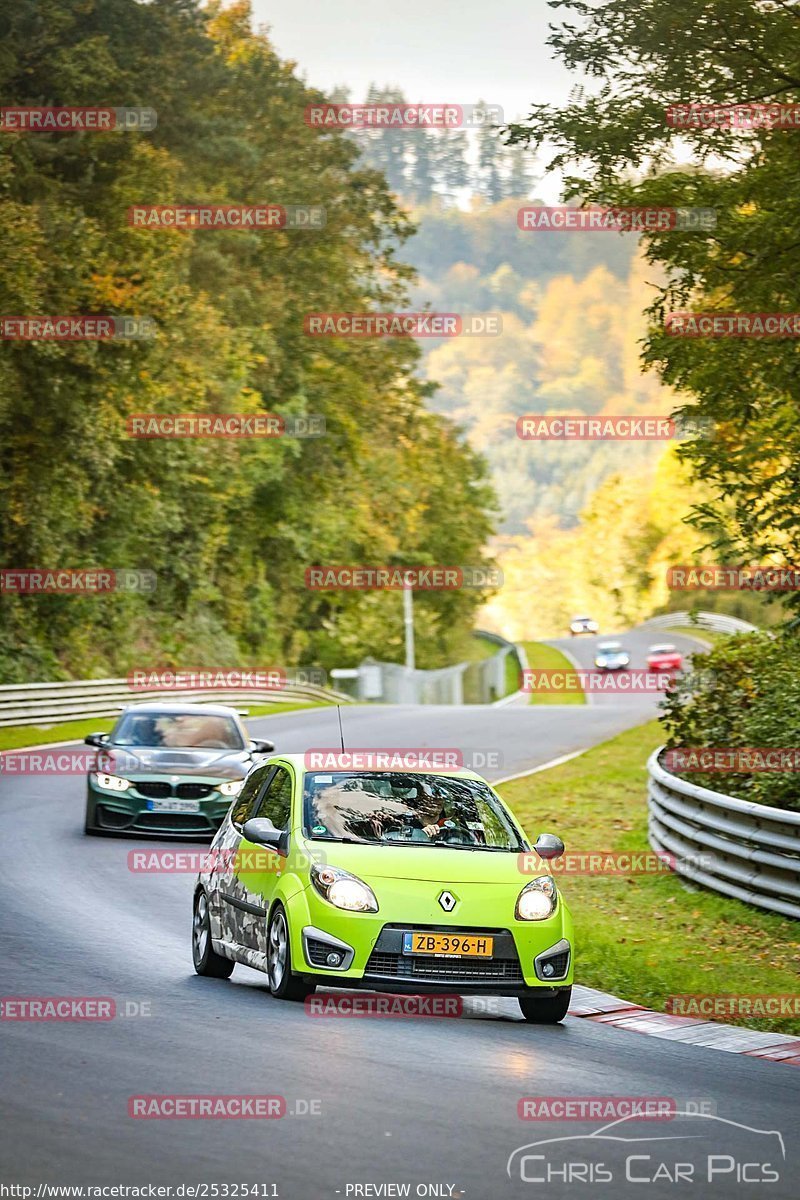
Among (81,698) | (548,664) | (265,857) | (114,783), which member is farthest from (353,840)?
(548,664)

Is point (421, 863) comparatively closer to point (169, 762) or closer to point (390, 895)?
point (390, 895)

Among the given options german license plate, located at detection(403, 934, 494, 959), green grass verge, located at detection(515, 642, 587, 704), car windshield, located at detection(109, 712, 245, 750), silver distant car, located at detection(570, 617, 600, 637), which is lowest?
silver distant car, located at detection(570, 617, 600, 637)

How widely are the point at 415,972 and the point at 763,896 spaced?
18.8ft

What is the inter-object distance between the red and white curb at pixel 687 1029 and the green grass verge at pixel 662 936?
23 cm

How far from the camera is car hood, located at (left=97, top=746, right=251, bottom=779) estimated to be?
20422 millimetres

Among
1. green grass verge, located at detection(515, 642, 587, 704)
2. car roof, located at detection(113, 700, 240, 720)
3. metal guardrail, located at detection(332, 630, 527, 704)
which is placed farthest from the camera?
green grass verge, located at detection(515, 642, 587, 704)

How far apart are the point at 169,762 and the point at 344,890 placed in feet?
34.5

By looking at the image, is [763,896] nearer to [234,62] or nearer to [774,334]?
[774,334]

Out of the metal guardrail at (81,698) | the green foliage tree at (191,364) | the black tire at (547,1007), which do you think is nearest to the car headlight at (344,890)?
the black tire at (547,1007)

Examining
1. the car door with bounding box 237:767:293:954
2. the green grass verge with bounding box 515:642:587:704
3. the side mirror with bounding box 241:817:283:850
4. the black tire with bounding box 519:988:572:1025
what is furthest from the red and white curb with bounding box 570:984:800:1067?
the green grass verge with bounding box 515:642:587:704

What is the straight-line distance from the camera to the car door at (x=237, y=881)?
36.4 feet

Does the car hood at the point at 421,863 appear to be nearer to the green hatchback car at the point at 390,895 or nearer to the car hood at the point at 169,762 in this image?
the green hatchback car at the point at 390,895

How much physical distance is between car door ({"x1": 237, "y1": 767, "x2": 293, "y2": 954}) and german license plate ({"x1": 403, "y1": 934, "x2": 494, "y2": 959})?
42.1 inches

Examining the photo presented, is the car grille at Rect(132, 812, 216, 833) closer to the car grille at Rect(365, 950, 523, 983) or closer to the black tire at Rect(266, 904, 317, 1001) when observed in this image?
the black tire at Rect(266, 904, 317, 1001)
